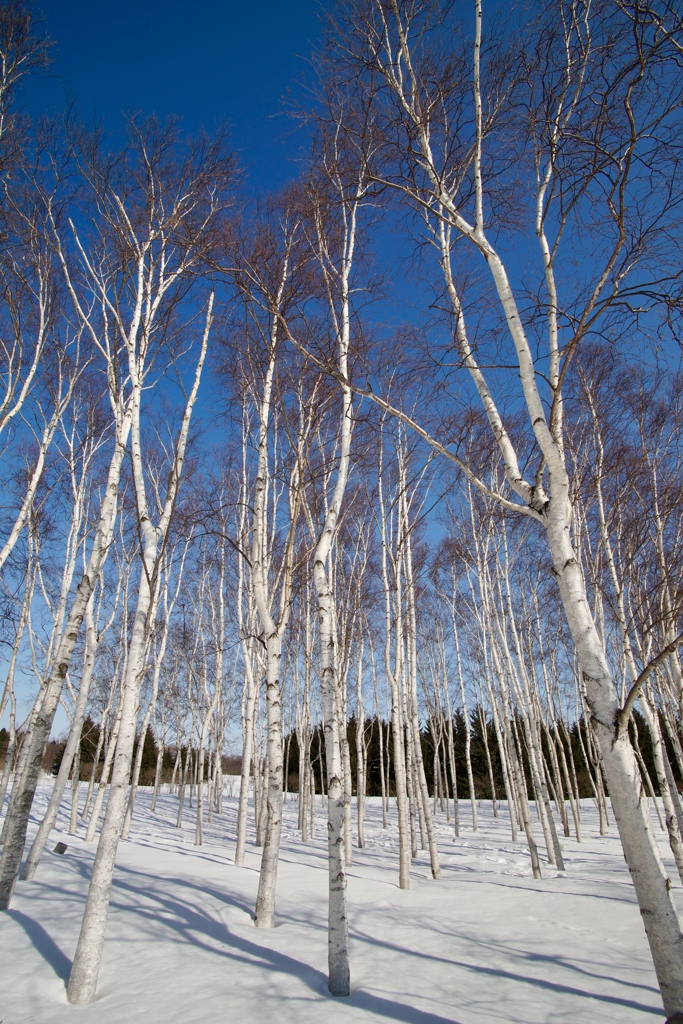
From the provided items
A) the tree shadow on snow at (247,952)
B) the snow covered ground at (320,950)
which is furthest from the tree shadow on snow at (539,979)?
the tree shadow on snow at (247,952)

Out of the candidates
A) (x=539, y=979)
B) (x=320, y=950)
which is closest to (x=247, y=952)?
(x=320, y=950)

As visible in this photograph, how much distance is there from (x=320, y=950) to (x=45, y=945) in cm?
240

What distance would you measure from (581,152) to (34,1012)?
22.1 feet

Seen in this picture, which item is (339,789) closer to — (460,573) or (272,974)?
(272,974)

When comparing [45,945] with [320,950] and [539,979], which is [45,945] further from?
[539,979]

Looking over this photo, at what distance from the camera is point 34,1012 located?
11.1ft

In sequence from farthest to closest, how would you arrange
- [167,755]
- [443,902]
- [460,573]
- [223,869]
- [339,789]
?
[167,755]
[460,573]
[223,869]
[443,902]
[339,789]

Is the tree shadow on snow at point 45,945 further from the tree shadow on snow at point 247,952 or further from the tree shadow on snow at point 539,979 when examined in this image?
the tree shadow on snow at point 539,979

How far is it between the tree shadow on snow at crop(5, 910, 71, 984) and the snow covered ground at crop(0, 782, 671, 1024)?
0.02 metres

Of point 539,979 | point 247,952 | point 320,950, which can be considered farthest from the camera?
point 320,950

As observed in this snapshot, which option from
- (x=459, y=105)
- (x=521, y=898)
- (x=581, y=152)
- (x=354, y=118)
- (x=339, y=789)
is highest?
(x=354, y=118)

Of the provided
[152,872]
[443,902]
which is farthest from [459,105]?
[152,872]

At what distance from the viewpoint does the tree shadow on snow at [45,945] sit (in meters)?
3.97

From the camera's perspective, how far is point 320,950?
486cm
